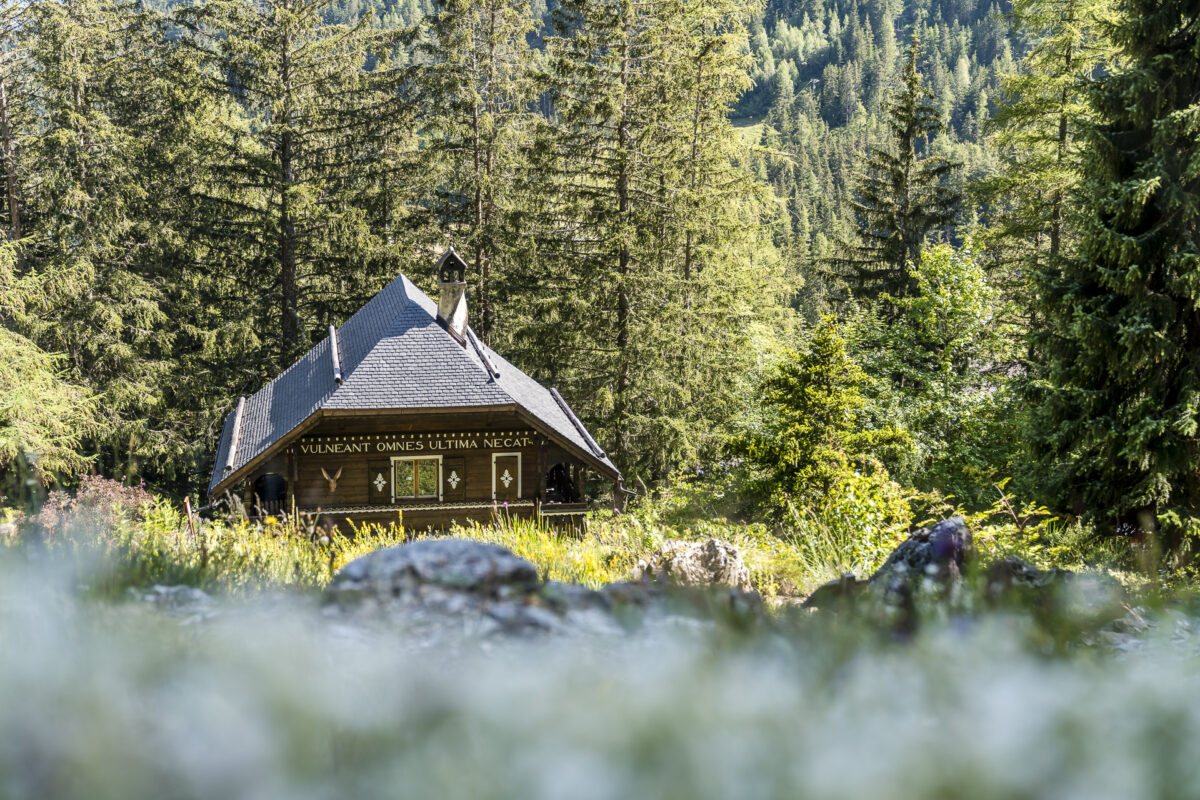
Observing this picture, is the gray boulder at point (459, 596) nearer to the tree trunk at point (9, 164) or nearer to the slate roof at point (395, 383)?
the slate roof at point (395, 383)

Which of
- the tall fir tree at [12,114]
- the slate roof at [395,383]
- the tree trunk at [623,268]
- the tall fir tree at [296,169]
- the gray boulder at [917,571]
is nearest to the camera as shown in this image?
the gray boulder at [917,571]

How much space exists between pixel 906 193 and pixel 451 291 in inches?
763

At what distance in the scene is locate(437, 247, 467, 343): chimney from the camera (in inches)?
796

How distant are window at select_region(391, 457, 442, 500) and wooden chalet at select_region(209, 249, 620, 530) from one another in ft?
0.07

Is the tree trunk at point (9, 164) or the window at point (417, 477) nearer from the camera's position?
the window at point (417, 477)

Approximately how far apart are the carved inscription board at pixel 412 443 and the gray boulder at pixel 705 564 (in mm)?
12178

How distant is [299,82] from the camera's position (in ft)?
94.0

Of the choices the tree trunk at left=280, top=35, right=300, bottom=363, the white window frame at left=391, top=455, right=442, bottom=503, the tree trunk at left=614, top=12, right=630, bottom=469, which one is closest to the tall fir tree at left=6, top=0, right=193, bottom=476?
the tree trunk at left=280, top=35, right=300, bottom=363

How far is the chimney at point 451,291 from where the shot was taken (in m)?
20.2

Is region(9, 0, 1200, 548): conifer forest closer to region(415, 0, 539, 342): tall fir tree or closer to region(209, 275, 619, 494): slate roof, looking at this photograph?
region(415, 0, 539, 342): tall fir tree

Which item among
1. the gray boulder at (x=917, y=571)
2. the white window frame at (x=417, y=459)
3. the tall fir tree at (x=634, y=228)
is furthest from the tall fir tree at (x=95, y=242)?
the gray boulder at (x=917, y=571)

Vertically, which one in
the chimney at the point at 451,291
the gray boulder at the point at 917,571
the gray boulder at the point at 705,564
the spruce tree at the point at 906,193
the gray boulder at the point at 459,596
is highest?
the spruce tree at the point at 906,193

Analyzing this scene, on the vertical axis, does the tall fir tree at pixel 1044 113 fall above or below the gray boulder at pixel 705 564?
above

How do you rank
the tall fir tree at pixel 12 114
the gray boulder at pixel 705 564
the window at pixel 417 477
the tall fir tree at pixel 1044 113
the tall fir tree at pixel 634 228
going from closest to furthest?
the gray boulder at pixel 705 564 < the window at pixel 417 477 < the tall fir tree at pixel 1044 113 < the tall fir tree at pixel 12 114 < the tall fir tree at pixel 634 228
